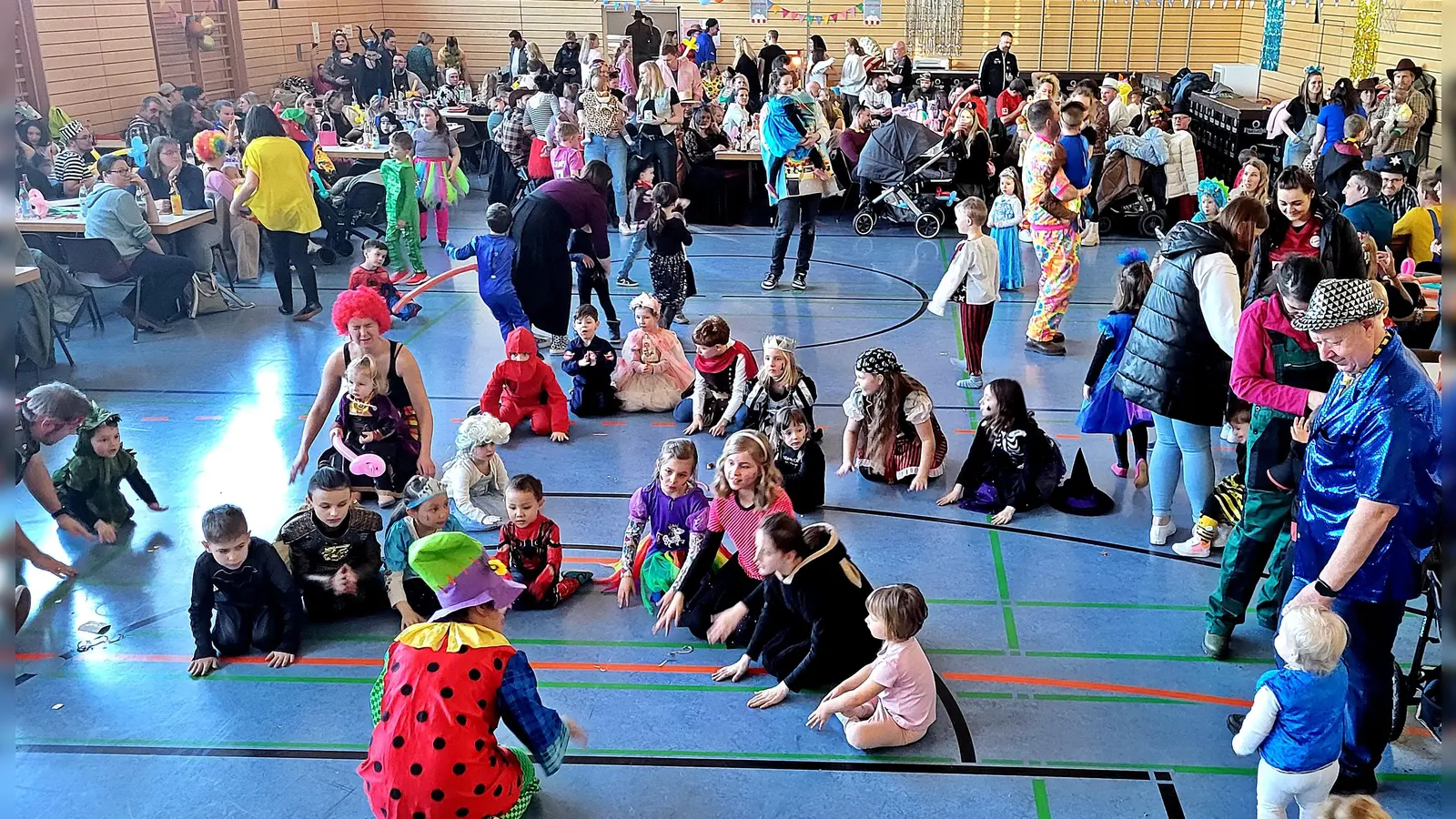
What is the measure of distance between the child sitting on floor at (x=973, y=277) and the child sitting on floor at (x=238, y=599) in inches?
167

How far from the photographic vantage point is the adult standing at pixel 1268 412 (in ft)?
13.6

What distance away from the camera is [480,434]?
5820mm

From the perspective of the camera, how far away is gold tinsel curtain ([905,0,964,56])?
22547 millimetres

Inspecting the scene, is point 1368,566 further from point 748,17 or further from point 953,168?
point 748,17

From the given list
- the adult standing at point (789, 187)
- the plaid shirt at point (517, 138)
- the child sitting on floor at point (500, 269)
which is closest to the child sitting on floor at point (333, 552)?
the child sitting on floor at point (500, 269)

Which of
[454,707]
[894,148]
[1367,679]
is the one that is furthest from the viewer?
[894,148]

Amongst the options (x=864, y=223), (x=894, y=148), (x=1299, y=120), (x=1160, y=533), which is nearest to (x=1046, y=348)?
(x=1160, y=533)

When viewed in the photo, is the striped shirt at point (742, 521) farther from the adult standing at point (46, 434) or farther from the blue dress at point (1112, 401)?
the adult standing at point (46, 434)

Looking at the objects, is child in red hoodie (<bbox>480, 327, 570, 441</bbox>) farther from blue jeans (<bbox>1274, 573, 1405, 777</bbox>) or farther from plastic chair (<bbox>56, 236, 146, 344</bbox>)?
blue jeans (<bbox>1274, 573, 1405, 777</bbox>)

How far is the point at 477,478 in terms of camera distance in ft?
19.3

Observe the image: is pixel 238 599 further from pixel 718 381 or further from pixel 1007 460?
pixel 1007 460

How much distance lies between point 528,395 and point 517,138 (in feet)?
20.2

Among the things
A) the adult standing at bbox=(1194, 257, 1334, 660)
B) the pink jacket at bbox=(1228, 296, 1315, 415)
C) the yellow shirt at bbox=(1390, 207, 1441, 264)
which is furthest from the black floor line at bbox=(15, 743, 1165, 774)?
the yellow shirt at bbox=(1390, 207, 1441, 264)

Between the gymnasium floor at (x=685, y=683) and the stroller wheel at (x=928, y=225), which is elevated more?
the stroller wheel at (x=928, y=225)
